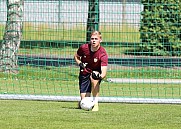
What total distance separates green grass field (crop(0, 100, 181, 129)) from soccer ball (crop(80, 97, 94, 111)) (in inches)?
4.3

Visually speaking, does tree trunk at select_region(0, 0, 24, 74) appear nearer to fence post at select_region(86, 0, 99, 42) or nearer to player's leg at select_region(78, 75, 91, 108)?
fence post at select_region(86, 0, 99, 42)

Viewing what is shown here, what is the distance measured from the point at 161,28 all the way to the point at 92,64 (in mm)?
8975

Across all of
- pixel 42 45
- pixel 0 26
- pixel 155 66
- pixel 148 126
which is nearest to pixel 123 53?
pixel 155 66

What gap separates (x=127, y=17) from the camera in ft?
52.5

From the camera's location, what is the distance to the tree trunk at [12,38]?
1667cm

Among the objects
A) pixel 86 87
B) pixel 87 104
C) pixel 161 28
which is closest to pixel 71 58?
pixel 161 28

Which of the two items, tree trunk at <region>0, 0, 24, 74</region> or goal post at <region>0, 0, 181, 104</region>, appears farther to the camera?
tree trunk at <region>0, 0, 24, 74</region>

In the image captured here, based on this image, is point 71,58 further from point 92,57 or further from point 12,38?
point 92,57

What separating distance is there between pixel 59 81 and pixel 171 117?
596 cm

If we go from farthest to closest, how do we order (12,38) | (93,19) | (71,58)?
(71,58) → (12,38) → (93,19)

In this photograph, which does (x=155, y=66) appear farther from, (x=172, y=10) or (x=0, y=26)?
(x=0, y=26)

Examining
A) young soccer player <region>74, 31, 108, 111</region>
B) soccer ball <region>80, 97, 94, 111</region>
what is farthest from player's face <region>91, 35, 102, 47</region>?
soccer ball <region>80, 97, 94, 111</region>

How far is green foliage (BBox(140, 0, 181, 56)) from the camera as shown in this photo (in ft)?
60.5

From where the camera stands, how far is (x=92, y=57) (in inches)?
490
